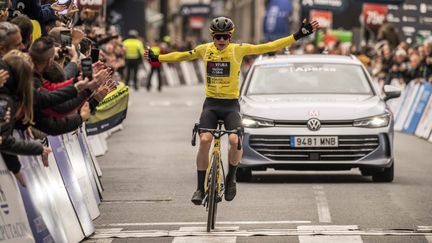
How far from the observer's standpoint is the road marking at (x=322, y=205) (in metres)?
13.5

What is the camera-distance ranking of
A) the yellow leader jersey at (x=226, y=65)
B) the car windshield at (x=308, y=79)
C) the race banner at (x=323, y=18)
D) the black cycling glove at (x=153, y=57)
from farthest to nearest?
the race banner at (x=323, y=18), the car windshield at (x=308, y=79), the black cycling glove at (x=153, y=57), the yellow leader jersey at (x=226, y=65)

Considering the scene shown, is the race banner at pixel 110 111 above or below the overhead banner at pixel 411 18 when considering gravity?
above

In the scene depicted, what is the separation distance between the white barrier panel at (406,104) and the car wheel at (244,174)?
12.3 metres

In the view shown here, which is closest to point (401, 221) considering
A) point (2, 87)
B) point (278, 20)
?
point (2, 87)

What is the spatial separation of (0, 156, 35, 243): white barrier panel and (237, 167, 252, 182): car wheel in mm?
7165

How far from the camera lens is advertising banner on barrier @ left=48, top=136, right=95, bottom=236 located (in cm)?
1217

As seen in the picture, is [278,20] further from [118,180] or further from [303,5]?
[118,180]

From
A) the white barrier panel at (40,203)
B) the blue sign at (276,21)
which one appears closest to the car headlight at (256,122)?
the white barrier panel at (40,203)

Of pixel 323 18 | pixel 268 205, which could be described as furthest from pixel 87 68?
pixel 323 18

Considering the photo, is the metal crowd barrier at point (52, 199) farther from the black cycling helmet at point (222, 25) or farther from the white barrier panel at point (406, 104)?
the white barrier panel at point (406, 104)

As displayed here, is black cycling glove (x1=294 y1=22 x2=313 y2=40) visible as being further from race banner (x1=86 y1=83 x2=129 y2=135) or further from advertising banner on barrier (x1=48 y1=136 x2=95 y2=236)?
race banner (x1=86 y1=83 x2=129 y2=135)

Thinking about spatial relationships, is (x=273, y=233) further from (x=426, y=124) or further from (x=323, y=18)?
(x=323, y=18)

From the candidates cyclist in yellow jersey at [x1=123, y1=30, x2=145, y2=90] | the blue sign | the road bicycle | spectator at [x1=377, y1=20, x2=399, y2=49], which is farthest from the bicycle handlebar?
the blue sign

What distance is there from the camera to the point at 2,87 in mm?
10070
